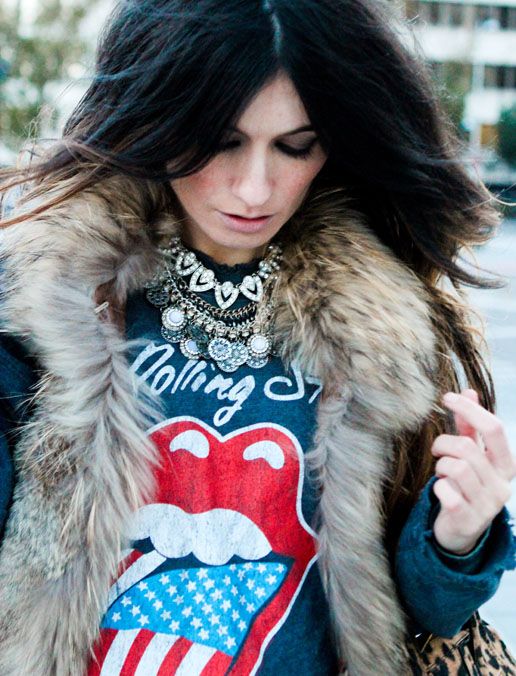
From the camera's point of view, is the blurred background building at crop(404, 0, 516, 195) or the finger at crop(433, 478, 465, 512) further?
the blurred background building at crop(404, 0, 516, 195)

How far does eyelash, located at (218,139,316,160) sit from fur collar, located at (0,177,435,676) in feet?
0.54

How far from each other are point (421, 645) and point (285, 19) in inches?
45.0

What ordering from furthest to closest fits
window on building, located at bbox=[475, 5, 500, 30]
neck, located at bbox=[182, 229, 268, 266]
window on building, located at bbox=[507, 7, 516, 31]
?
1. window on building, located at bbox=[507, 7, 516, 31]
2. window on building, located at bbox=[475, 5, 500, 30]
3. neck, located at bbox=[182, 229, 268, 266]

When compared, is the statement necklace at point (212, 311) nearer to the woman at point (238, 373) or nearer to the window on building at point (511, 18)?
the woman at point (238, 373)

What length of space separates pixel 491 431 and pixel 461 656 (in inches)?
19.6

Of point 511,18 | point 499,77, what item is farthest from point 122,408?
point 511,18

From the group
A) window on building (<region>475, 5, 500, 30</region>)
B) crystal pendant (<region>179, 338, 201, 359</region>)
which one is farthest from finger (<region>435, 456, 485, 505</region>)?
window on building (<region>475, 5, 500, 30</region>)

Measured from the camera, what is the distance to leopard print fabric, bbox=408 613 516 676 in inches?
65.1

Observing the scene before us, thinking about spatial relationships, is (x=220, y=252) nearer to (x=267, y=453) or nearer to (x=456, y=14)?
(x=267, y=453)

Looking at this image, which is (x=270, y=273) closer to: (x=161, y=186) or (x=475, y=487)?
(x=161, y=186)

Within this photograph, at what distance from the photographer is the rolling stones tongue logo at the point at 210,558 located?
149 centimetres

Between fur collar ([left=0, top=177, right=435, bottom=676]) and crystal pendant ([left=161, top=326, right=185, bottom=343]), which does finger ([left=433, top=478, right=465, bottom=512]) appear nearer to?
fur collar ([left=0, top=177, right=435, bottom=676])

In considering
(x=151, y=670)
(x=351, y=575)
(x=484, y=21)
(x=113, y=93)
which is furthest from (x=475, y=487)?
(x=484, y=21)

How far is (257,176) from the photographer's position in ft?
5.39
